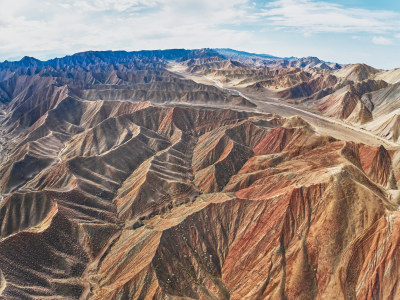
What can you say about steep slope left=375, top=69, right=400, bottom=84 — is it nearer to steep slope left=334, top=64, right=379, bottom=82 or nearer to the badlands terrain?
steep slope left=334, top=64, right=379, bottom=82

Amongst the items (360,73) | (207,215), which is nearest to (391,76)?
(360,73)

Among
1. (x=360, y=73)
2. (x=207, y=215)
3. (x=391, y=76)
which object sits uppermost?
(x=360, y=73)

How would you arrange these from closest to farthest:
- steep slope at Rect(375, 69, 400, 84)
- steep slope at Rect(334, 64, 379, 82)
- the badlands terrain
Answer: the badlands terrain
steep slope at Rect(375, 69, 400, 84)
steep slope at Rect(334, 64, 379, 82)

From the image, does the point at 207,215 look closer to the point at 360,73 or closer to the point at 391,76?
the point at 391,76

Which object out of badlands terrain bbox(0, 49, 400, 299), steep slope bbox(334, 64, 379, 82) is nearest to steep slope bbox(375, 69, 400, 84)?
steep slope bbox(334, 64, 379, 82)

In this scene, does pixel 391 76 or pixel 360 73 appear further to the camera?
pixel 360 73

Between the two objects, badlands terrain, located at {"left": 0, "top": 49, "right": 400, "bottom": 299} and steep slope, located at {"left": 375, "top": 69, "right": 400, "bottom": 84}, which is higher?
steep slope, located at {"left": 375, "top": 69, "right": 400, "bottom": 84}

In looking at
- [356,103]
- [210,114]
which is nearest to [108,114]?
[210,114]

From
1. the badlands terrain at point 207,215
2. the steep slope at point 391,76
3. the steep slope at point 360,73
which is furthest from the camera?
the steep slope at point 360,73

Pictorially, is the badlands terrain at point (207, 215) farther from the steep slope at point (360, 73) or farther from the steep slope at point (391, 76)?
the steep slope at point (360, 73)

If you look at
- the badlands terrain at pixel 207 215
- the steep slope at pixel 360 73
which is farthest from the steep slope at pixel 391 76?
the badlands terrain at pixel 207 215

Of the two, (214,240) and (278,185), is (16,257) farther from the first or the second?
(278,185)

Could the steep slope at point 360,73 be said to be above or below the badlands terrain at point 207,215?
above
